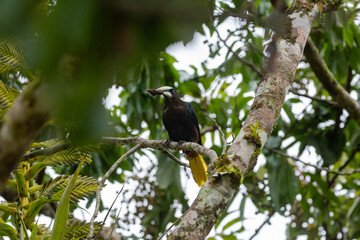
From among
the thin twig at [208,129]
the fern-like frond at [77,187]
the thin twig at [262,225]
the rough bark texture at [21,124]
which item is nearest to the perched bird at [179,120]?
the thin twig at [208,129]

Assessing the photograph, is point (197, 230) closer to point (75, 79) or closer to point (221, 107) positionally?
point (75, 79)

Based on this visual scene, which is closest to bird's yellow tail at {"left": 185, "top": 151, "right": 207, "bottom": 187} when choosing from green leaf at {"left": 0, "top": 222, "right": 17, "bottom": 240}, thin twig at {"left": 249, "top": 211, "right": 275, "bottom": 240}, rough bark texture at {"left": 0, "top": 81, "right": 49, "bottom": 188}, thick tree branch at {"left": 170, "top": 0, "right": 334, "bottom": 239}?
thin twig at {"left": 249, "top": 211, "right": 275, "bottom": 240}

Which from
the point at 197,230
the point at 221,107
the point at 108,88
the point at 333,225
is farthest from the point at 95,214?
the point at 333,225

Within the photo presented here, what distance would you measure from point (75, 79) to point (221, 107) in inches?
173

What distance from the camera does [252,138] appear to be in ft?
6.77

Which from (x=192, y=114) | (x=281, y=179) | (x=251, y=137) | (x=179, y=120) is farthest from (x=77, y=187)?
(x=281, y=179)

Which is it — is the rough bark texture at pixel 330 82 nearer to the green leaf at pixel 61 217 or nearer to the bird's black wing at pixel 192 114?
the bird's black wing at pixel 192 114

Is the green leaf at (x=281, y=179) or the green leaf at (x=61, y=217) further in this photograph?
the green leaf at (x=281, y=179)

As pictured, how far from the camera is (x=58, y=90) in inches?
20.0

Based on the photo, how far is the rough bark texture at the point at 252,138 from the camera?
1.69m

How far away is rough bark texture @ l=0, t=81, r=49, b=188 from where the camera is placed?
0.56 meters

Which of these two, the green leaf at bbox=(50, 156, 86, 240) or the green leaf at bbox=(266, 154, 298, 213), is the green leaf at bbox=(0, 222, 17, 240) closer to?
the green leaf at bbox=(50, 156, 86, 240)

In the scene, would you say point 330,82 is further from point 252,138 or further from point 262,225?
point 252,138

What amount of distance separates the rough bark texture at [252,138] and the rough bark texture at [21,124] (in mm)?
1080
